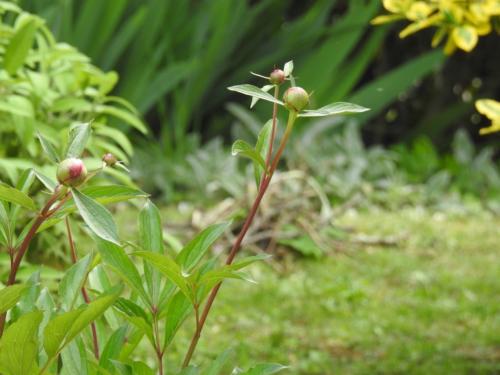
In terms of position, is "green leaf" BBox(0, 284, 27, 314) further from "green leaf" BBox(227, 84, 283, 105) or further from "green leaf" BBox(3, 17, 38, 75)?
"green leaf" BBox(3, 17, 38, 75)

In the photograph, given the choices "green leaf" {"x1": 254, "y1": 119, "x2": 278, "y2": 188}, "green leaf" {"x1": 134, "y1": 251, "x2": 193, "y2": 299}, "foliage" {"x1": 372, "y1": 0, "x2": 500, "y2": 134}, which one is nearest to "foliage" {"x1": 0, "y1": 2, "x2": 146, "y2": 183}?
"foliage" {"x1": 372, "y1": 0, "x2": 500, "y2": 134}

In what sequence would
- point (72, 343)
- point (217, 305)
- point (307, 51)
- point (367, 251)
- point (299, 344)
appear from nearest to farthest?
point (72, 343), point (299, 344), point (217, 305), point (367, 251), point (307, 51)

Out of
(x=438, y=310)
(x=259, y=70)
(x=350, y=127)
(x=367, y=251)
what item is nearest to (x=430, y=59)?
(x=350, y=127)

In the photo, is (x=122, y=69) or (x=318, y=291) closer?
(x=318, y=291)

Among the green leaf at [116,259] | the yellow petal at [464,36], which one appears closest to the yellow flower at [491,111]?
the yellow petal at [464,36]

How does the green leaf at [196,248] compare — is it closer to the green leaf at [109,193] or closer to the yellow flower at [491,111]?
the green leaf at [109,193]

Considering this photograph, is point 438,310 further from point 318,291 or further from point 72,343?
point 72,343
